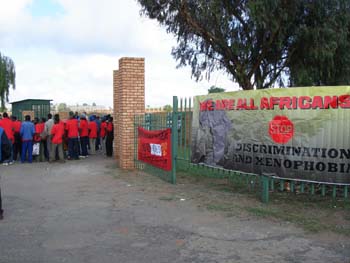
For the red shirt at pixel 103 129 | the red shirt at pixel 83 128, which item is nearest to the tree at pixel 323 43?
the red shirt at pixel 103 129

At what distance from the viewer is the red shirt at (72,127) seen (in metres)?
14.7

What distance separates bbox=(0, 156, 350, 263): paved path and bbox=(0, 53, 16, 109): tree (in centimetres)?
4835

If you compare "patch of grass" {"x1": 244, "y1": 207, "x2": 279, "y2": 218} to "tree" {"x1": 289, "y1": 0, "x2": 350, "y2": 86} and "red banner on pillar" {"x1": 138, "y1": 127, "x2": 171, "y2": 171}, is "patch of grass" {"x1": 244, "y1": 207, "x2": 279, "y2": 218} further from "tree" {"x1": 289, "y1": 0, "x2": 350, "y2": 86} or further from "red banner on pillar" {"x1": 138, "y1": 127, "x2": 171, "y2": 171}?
"tree" {"x1": 289, "y1": 0, "x2": 350, "y2": 86}

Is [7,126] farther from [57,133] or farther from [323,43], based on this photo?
[323,43]

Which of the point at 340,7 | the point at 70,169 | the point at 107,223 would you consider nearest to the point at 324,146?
the point at 107,223

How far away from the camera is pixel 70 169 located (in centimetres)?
1266

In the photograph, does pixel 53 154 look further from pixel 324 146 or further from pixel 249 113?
pixel 324 146

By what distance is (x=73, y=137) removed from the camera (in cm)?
1491

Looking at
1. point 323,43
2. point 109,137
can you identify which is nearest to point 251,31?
point 323,43

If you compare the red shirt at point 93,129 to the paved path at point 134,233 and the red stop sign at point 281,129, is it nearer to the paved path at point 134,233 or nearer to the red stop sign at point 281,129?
the paved path at point 134,233

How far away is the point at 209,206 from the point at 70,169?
21.0 feet

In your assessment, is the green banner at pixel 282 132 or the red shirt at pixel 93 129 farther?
the red shirt at pixel 93 129

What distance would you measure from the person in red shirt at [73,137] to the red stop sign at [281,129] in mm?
9002

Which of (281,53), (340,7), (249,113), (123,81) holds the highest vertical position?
(340,7)
